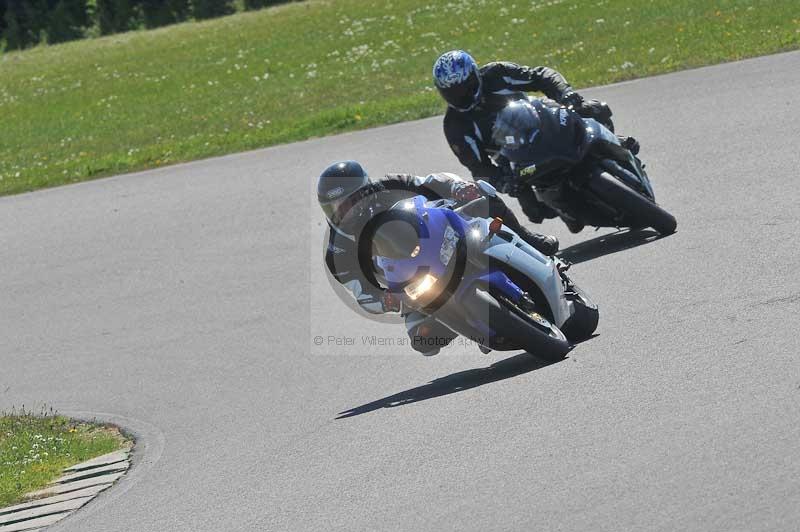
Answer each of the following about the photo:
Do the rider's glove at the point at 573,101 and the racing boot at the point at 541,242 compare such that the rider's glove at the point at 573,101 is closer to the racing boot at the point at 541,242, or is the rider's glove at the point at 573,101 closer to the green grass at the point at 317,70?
the racing boot at the point at 541,242

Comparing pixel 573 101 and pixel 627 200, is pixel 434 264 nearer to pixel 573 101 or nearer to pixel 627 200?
pixel 627 200

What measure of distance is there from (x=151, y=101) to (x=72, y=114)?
1680 mm

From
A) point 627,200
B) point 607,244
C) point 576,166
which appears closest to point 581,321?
point 627,200

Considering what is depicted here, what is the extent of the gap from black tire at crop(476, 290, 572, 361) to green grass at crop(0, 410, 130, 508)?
2.77 m

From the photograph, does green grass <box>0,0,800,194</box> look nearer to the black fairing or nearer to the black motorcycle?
the black motorcycle

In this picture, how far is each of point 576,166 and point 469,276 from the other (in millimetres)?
3243

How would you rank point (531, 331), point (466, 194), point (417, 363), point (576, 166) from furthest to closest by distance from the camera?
point (576, 166) < point (417, 363) < point (466, 194) < point (531, 331)

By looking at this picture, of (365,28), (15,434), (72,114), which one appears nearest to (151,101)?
(72,114)

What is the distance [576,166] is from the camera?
10680 mm

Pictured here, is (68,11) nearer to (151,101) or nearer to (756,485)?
(151,101)

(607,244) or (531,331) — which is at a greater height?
(531,331)

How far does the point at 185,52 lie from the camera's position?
36688mm

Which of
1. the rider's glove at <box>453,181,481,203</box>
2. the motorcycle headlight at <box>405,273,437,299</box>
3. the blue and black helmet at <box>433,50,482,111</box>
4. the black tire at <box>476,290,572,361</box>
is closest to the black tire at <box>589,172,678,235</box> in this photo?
the blue and black helmet at <box>433,50,482,111</box>

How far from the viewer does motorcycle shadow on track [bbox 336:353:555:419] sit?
8.07m
